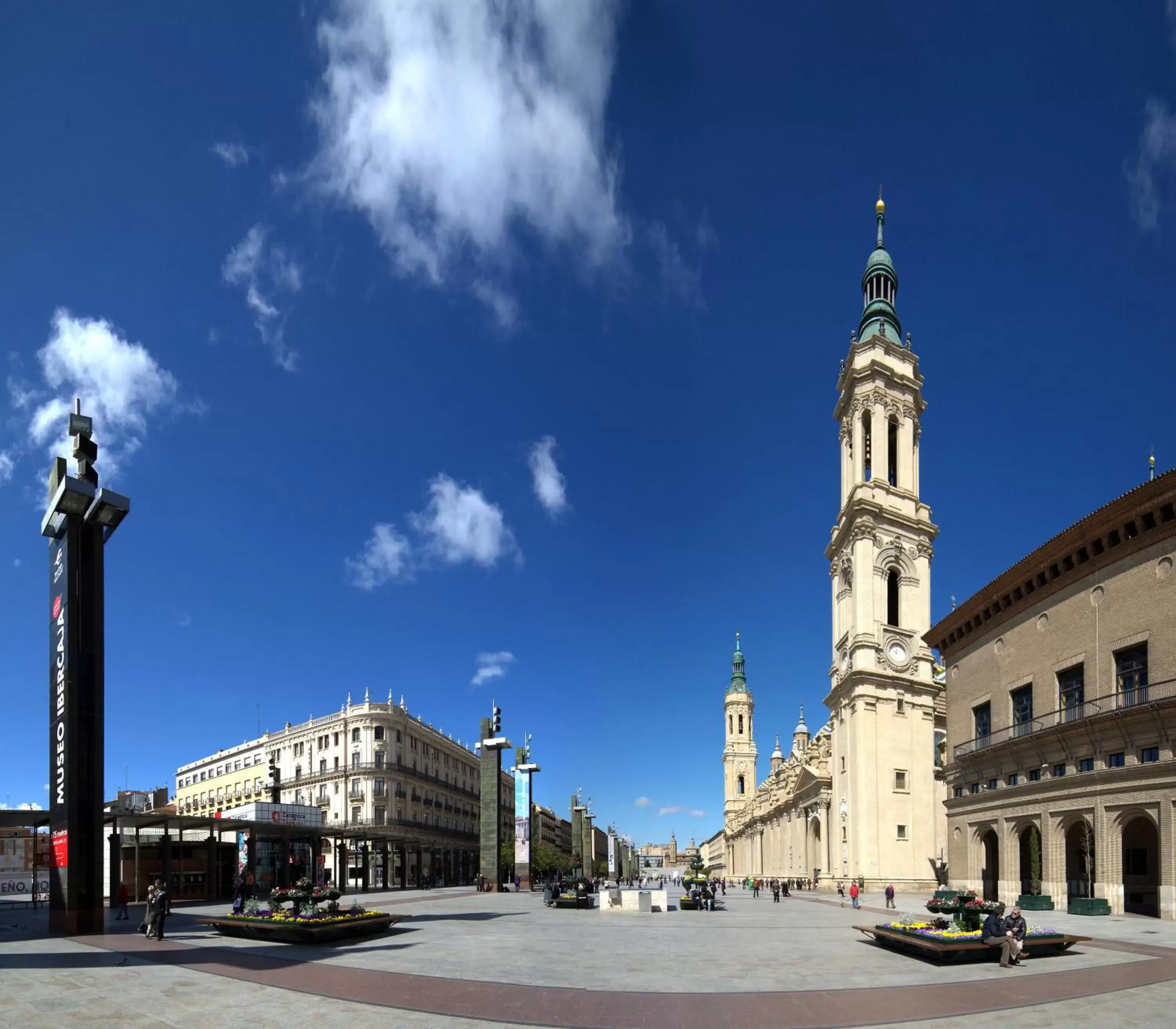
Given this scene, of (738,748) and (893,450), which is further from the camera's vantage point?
(738,748)

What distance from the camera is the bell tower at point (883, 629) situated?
2557 inches

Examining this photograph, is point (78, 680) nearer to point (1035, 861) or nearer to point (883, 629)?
point (1035, 861)

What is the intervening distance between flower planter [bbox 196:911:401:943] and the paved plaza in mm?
386

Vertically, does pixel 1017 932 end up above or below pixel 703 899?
above

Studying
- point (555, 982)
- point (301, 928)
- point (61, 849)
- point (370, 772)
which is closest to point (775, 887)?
point (370, 772)

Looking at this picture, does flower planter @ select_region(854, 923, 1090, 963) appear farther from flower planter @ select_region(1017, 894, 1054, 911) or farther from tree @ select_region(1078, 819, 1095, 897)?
flower planter @ select_region(1017, 894, 1054, 911)

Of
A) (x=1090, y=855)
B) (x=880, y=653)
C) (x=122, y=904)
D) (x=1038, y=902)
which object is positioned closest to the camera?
(x=122, y=904)

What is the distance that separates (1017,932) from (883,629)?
5268cm

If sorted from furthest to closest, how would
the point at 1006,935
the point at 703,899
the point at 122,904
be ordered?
the point at 703,899 → the point at 122,904 → the point at 1006,935

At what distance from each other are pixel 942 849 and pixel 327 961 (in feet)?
201

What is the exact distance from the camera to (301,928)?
20.9 meters

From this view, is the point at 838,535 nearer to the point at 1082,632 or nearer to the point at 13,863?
the point at 1082,632

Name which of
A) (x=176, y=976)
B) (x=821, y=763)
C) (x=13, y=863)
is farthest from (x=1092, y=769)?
(x=13, y=863)

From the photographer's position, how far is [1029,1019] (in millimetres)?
12641
